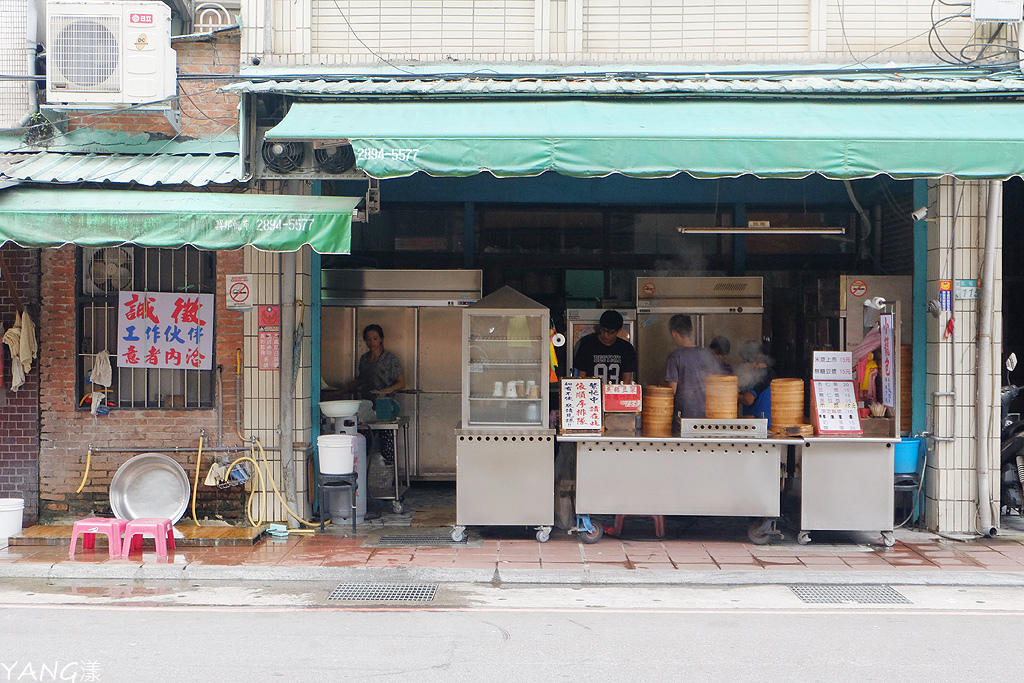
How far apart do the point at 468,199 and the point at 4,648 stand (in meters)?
6.59

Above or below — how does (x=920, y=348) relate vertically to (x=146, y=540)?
above

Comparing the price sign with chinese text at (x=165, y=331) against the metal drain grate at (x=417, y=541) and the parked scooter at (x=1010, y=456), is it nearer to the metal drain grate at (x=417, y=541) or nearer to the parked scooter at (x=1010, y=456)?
the metal drain grate at (x=417, y=541)

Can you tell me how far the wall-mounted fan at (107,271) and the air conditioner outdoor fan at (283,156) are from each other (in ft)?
6.70

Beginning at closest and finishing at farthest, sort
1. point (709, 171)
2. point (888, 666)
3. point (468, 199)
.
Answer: point (888, 666) → point (709, 171) → point (468, 199)

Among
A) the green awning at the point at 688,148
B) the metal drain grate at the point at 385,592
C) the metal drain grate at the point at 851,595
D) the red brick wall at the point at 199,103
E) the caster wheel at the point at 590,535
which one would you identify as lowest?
the metal drain grate at the point at 385,592

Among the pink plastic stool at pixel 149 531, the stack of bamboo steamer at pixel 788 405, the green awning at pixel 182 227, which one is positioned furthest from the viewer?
the stack of bamboo steamer at pixel 788 405

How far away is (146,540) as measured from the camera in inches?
339

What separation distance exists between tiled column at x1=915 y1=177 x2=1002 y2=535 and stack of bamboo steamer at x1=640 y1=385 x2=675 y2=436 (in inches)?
106

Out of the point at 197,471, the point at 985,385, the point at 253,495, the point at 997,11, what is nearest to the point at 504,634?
the point at 253,495

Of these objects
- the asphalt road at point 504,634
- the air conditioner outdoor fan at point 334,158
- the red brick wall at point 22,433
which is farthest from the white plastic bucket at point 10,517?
the air conditioner outdoor fan at point 334,158

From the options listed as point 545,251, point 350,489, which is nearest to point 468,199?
point 545,251

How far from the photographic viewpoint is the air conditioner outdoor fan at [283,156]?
27.8 feet

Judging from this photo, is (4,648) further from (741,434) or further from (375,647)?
(741,434)

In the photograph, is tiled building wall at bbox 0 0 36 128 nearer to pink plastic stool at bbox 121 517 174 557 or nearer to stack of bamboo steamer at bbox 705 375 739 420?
pink plastic stool at bbox 121 517 174 557
